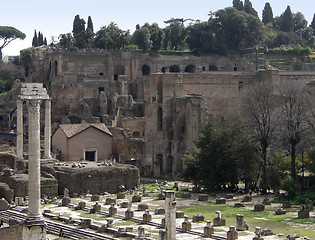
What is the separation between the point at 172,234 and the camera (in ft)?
93.9

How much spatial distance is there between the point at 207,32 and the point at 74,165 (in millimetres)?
36466

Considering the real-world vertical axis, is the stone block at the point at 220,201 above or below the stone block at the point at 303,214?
below

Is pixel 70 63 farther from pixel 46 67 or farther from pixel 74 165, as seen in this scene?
pixel 74 165

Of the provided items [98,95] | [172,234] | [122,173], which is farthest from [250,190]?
[98,95]

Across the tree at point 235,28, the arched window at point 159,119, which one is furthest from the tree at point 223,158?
the tree at point 235,28

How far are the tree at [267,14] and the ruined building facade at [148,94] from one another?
57.8 feet

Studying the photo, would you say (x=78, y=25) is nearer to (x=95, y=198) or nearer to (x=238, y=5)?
(x=238, y=5)

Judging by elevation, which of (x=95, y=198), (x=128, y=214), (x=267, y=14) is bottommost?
(x=95, y=198)

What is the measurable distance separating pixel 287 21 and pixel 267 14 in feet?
13.1

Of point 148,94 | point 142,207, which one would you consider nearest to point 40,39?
point 148,94

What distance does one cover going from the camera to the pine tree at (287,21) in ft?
313

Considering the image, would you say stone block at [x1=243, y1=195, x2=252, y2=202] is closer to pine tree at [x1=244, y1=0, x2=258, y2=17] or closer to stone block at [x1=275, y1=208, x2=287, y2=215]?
stone block at [x1=275, y1=208, x2=287, y2=215]

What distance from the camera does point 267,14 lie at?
9844 cm

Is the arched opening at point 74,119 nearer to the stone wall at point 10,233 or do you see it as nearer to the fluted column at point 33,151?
the stone wall at point 10,233
